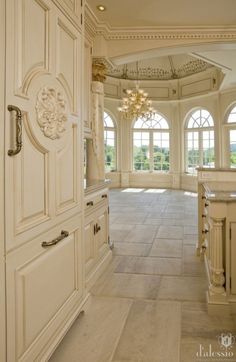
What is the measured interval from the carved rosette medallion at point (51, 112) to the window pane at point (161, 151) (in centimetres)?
1076

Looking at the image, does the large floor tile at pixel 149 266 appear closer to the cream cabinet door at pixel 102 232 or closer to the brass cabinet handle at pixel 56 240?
the cream cabinet door at pixel 102 232

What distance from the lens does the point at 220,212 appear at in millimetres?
2486

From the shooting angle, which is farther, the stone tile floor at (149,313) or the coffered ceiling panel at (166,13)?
the coffered ceiling panel at (166,13)

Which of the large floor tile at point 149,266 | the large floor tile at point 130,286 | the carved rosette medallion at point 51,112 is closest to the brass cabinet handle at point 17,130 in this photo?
the carved rosette medallion at point 51,112

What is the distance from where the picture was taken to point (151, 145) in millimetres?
12617

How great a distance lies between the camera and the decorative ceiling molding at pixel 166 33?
13.1 feet

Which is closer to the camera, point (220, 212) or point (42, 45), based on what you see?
point (42, 45)

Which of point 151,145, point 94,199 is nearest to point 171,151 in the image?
point 151,145

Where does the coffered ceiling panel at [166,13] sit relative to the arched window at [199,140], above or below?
above

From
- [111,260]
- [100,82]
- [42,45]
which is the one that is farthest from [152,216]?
[42,45]

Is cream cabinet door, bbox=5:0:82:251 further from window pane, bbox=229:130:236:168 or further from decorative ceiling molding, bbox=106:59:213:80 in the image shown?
decorative ceiling molding, bbox=106:59:213:80

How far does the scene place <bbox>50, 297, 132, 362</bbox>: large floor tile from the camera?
199 centimetres

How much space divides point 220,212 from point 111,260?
1828 mm

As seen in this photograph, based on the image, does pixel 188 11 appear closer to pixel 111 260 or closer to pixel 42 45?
pixel 42 45
